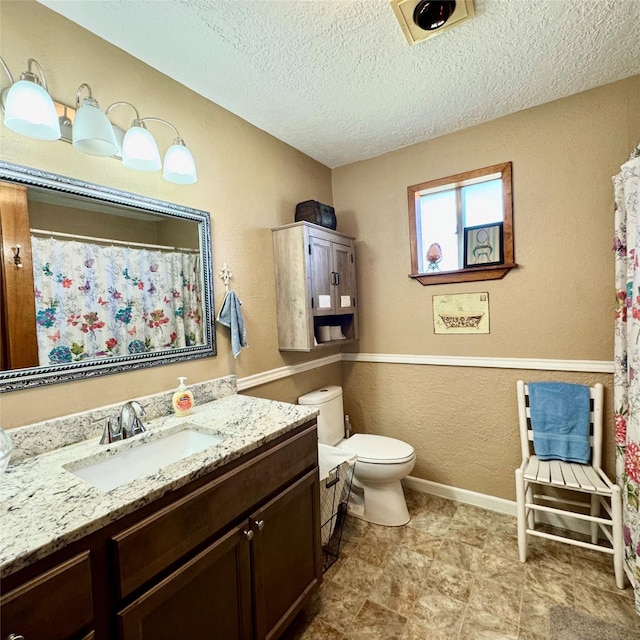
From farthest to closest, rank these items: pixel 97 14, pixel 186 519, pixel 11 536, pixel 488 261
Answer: pixel 488 261, pixel 97 14, pixel 186 519, pixel 11 536

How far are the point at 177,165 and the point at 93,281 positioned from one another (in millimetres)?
588

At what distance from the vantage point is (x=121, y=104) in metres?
1.34

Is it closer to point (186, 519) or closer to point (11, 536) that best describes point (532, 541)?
point (186, 519)

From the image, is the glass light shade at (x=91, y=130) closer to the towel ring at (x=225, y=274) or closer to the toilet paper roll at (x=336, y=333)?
the towel ring at (x=225, y=274)

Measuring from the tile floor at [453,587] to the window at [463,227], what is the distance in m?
1.55

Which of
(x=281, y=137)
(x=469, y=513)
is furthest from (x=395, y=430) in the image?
(x=281, y=137)

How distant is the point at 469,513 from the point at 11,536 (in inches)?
90.7

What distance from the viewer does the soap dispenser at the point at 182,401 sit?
4.63ft

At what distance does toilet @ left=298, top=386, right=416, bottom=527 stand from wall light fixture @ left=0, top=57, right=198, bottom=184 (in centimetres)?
150

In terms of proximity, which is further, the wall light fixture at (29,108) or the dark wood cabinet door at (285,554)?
the dark wood cabinet door at (285,554)

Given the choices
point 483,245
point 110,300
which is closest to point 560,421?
point 483,245

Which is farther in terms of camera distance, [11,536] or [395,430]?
[395,430]

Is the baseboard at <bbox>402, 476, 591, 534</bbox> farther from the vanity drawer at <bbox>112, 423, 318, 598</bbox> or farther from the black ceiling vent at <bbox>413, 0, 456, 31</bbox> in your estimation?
the black ceiling vent at <bbox>413, 0, 456, 31</bbox>

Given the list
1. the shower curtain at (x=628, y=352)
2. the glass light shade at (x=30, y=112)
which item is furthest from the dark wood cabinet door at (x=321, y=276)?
the shower curtain at (x=628, y=352)
